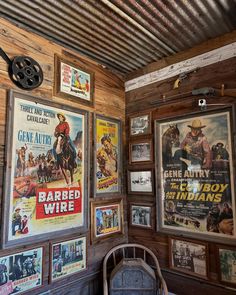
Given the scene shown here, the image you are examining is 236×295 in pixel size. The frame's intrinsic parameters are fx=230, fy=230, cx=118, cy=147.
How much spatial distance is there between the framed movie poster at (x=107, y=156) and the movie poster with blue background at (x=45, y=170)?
20 cm

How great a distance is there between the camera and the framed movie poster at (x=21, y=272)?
157cm

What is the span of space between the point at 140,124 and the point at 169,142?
42 centimetres

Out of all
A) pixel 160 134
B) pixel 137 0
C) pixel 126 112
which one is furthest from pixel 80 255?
pixel 137 0

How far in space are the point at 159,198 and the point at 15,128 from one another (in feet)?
4.80

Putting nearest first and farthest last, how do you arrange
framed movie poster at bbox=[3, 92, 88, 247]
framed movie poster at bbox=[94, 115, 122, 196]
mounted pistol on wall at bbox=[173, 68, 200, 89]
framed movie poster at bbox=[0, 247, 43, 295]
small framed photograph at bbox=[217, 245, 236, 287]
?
framed movie poster at bbox=[0, 247, 43, 295] < framed movie poster at bbox=[3, 92, 88, 247] < small framed photograph at bbox=[217, 245, 236, 287] < mounted pistol on wall at bbox=[173, 68, 200, 89] < framed movie poster at bbox=[94, 115, 122, 196]

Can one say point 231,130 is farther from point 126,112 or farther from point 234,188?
point 126,112

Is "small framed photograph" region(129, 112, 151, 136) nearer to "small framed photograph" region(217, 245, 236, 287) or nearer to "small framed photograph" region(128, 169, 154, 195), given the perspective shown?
"small framed photograph" region(128, 169, 154, 195)

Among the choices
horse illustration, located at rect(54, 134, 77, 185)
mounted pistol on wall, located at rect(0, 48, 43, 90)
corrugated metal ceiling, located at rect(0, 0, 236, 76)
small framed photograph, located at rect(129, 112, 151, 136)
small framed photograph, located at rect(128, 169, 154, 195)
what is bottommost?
small framed photograph, located at rect(128, 169, 154, 195)

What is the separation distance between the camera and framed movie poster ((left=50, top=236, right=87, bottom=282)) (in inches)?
73.0

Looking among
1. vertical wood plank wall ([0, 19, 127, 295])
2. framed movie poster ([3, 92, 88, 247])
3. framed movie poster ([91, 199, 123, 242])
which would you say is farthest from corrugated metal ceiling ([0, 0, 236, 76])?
framed movie poster ([91, 199, 123, 242])

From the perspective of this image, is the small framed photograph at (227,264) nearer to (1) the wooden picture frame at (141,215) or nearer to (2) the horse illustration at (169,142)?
(1) the wooden picture frame at (141,215)

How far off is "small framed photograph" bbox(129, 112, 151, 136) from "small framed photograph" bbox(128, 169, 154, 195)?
1.41 feet

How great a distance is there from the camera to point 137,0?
161 centimetres

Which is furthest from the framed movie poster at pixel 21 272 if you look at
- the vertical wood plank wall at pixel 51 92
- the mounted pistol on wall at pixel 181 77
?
the mounted pistol on wall at pixel 181 77
